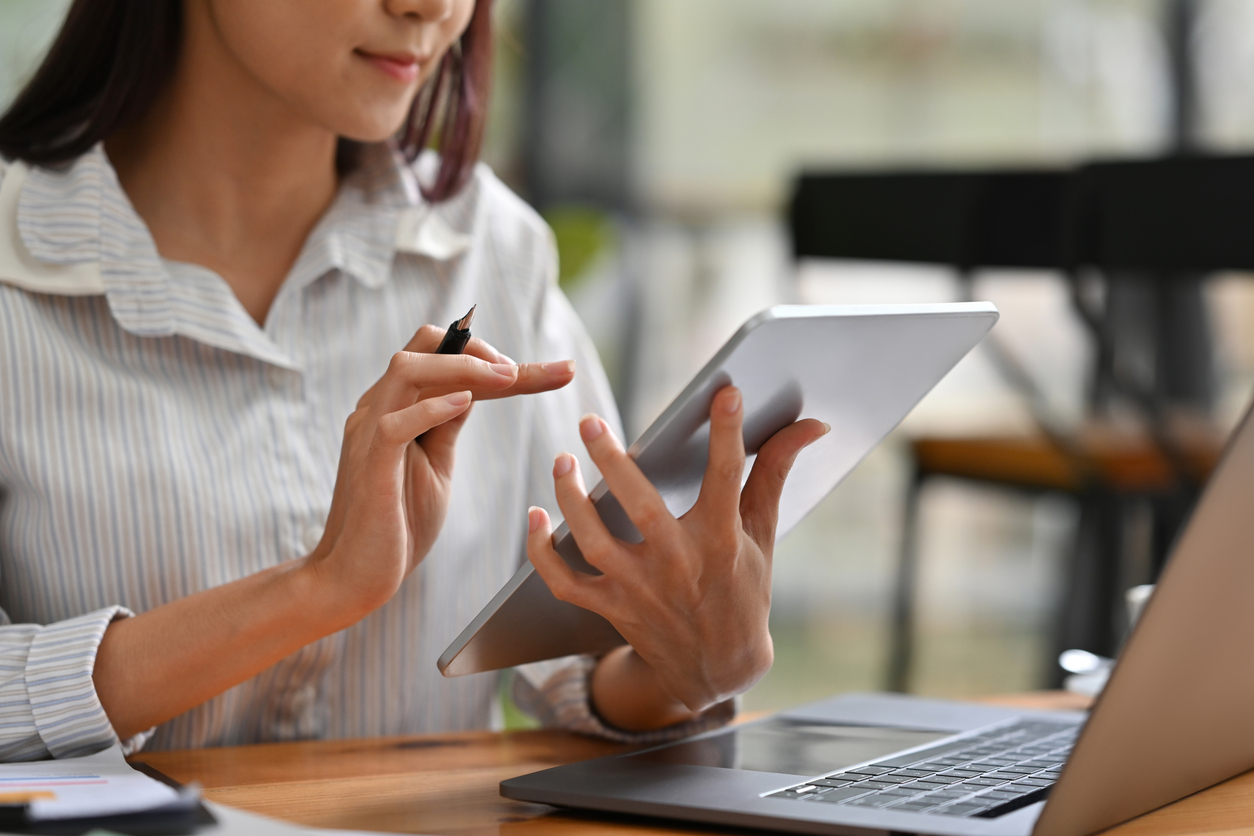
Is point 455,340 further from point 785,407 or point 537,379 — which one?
point 785,407

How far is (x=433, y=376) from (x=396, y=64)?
1.09 ft

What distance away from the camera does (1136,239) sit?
78.7 inches

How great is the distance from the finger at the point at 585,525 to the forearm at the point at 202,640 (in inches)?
8.4

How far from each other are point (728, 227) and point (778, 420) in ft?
10.2

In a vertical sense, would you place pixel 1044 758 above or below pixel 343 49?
below

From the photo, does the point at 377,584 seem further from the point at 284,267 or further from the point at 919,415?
the point at 919,415

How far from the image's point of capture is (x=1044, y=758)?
2.27 ft

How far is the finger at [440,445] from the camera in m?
0.80

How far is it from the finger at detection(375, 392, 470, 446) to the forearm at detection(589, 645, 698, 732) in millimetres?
245

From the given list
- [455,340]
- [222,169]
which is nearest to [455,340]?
[455,340]

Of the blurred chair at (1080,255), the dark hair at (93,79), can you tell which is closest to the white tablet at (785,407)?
the dark hair at (93,79)

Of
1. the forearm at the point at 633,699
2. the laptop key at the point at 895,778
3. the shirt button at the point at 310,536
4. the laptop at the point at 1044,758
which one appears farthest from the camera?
the shirt button at the point at 310,536

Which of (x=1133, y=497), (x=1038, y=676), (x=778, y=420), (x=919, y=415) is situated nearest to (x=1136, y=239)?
(x=1133, y=497)

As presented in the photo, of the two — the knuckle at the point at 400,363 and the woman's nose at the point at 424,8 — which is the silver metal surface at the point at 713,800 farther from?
the woman's nose at the point at 424,8
